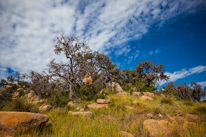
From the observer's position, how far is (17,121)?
303 centimetres

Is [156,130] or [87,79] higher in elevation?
[87,79]

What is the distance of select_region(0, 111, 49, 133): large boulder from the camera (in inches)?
114

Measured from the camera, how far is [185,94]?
15.8 meters

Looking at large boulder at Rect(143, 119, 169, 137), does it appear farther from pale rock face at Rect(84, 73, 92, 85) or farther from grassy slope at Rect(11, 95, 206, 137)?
pale rock face at Rect(84, 73, 92, 85)

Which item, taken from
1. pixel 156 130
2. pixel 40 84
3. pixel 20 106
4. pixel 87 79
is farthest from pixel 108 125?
pixel 40 84

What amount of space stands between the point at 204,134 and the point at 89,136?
12.5 ft

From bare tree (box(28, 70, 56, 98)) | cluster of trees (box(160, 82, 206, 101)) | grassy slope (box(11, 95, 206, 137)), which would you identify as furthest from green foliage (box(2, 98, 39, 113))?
cluster of trees (box(160, 82, 206, 101))

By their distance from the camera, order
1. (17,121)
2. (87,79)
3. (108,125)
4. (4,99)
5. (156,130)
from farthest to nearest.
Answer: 1. (87,79)
2. (4,99)
3. (108,125)
4. (156,130)
5. (17,121)

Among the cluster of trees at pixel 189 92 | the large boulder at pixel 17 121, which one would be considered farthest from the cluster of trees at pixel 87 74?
the large boulder at pixel 17 121

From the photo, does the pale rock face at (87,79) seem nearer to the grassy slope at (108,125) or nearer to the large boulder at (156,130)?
the grassy slope at (108,125)

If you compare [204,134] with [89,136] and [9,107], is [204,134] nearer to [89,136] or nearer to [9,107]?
[89,136]

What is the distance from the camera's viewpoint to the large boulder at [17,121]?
2.90m

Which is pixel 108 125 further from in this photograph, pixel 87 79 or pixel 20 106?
pixel 87 79

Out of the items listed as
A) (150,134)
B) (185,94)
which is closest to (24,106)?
(150,134)
